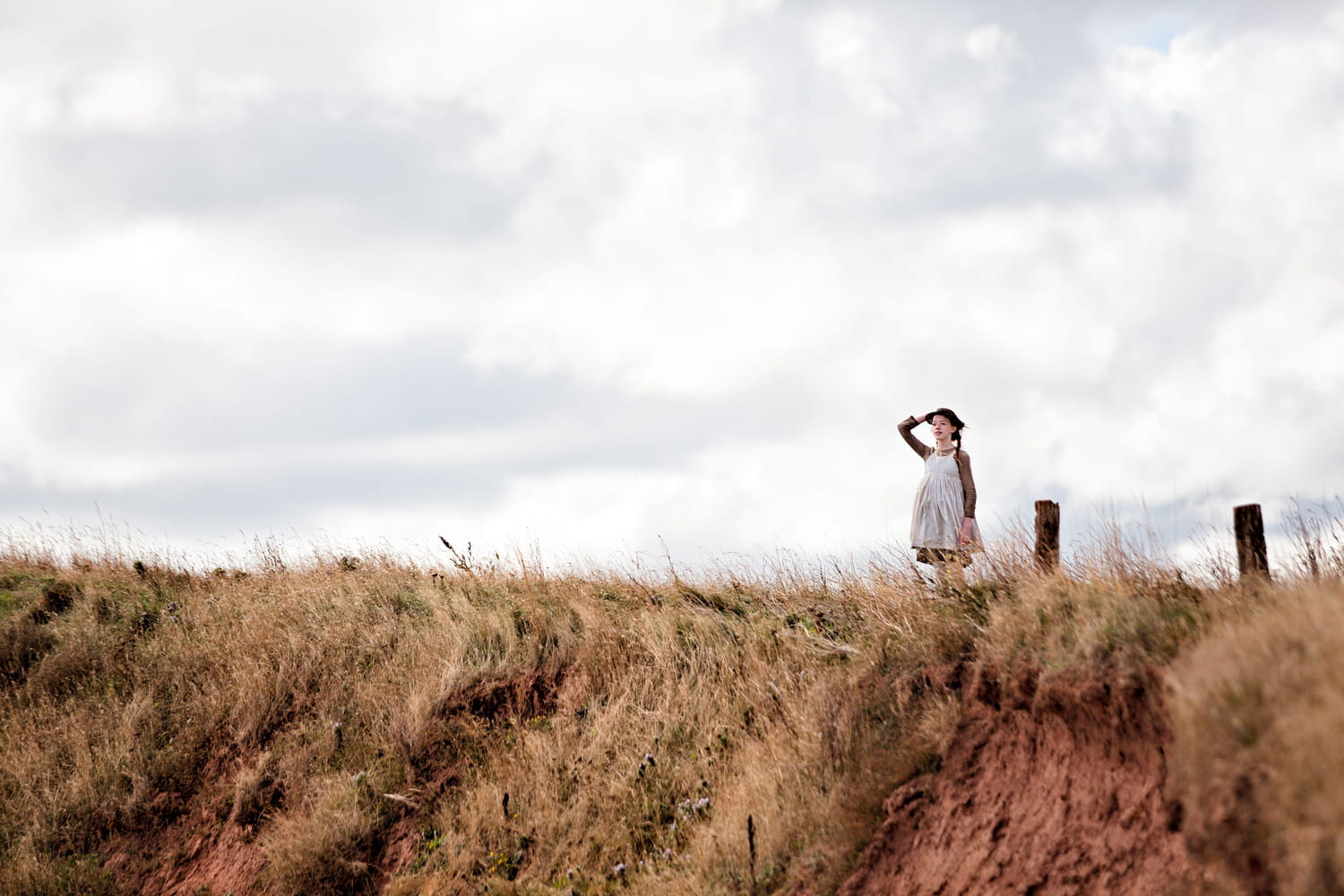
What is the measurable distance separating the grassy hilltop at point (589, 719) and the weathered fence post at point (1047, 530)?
30 centimetres

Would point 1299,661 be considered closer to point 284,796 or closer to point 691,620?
point 691,620

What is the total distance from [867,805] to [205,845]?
287 inches

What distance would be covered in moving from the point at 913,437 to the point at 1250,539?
4256mm

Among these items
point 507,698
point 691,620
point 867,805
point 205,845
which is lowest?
point 205,845

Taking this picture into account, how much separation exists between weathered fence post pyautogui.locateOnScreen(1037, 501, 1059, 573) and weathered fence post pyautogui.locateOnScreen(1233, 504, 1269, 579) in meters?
1.45

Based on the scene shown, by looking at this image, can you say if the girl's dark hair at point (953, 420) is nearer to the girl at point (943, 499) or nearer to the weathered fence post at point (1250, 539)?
the girl at point (943, 499)

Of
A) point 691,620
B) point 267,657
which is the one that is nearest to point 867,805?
point 691,620

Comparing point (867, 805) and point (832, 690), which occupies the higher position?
point (832, 690)

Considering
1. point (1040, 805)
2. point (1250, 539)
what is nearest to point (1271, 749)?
point (1040, 805)

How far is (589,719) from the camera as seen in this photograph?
9461 mm

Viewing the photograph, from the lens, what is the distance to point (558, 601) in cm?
1174

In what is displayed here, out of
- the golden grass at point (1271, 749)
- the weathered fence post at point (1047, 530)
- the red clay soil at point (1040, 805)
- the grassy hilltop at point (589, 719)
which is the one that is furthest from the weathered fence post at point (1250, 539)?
the golden grass at point (1271, 749)

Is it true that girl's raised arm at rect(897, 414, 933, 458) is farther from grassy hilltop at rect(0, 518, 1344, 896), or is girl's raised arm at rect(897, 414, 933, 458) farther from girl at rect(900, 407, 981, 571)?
grassy hilltop at rect(0, 518, 1344, 896)

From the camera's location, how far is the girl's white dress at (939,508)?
34.3 feet
